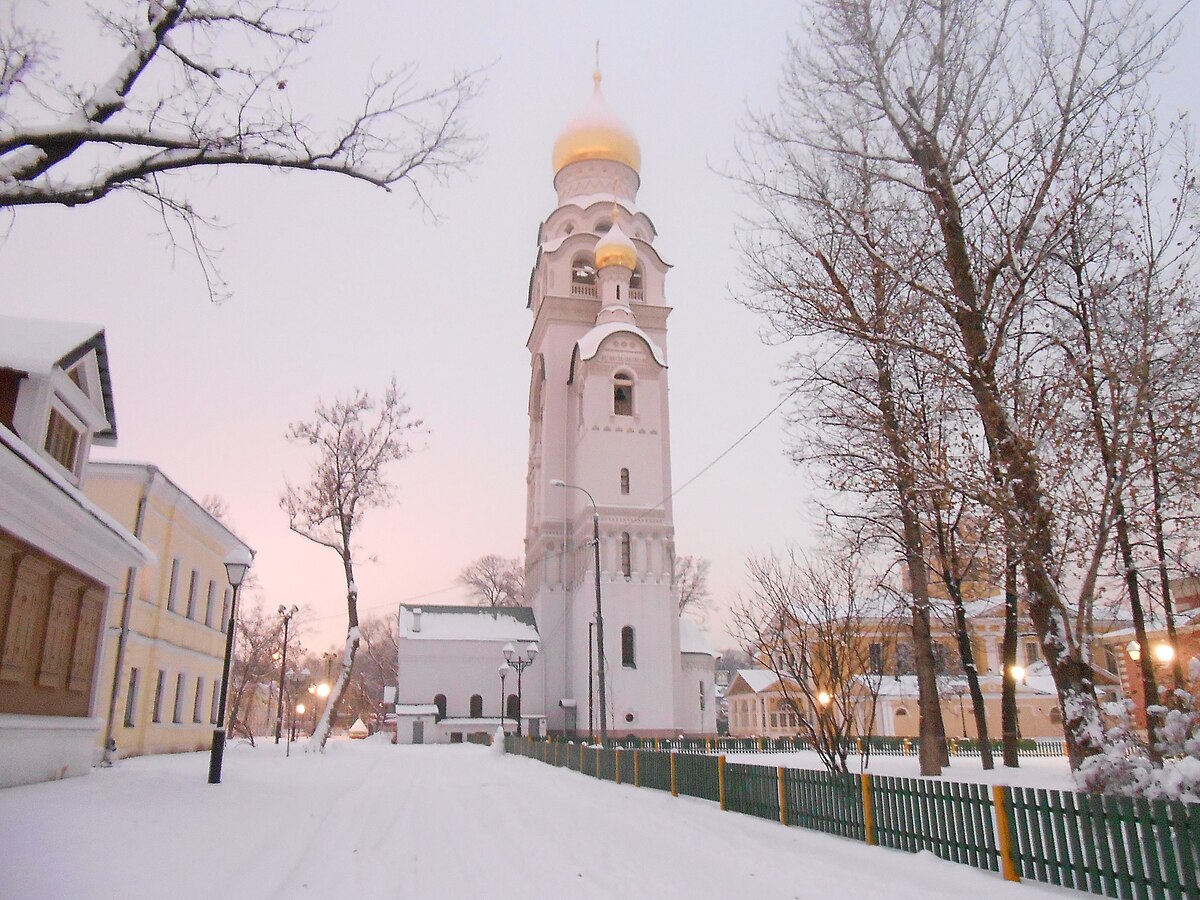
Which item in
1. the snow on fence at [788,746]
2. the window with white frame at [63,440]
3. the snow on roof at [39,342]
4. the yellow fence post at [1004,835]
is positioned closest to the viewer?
the yellow fence post at [1004,835]

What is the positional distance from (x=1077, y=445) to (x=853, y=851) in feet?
17.9

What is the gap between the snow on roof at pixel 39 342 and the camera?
12633 millimetres

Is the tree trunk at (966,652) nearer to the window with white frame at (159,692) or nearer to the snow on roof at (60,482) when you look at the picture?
the snow on roof at (60,482)

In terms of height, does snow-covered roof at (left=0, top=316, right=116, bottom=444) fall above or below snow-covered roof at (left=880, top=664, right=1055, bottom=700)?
above

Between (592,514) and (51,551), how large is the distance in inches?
1290

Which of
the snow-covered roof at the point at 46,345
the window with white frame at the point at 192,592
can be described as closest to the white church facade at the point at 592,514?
the window with white frame at the point at 192,592

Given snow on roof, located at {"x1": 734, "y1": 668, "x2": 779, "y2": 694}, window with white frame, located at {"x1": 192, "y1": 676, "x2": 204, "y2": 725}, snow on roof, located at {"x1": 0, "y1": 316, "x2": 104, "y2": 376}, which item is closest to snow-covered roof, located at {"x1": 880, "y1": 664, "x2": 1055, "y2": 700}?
snow on roof, located at {"x1": 734, "y1": 668, "x2": 779, "y2": 694}

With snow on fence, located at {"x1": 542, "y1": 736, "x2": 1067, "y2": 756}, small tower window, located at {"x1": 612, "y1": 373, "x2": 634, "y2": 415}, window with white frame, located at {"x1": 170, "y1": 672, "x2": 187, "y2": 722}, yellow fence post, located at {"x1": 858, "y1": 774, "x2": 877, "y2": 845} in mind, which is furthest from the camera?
small tower window, located at {"x1": 612, "y1": 373, "x2": 634, "y2": 415}

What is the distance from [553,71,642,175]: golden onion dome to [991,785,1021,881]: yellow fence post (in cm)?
5320

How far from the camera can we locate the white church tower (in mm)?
43281

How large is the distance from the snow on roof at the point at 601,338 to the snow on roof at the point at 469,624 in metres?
16.1

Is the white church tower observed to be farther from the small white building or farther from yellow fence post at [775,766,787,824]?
yellow fence post at [775,766,787,824]

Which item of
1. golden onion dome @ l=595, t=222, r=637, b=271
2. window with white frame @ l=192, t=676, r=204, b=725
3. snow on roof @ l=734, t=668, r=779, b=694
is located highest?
golden onion dome @ l=595, t=222, r=637, b=271

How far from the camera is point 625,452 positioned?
150 ft
